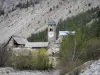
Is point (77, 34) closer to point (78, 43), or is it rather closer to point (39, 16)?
point (78, 43)

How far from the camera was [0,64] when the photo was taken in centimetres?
6128

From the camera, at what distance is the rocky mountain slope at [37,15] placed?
522 feet

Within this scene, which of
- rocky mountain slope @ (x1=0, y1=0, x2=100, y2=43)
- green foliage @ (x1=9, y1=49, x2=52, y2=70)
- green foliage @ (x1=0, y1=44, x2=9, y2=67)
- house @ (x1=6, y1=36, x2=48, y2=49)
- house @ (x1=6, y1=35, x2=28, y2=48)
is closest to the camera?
green foliage @ (x1=9, y1=49, x2=52, y2=70)

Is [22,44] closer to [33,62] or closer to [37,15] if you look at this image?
[33,62]

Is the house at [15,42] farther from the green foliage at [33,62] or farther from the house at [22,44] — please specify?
the green foliage at [33,62]

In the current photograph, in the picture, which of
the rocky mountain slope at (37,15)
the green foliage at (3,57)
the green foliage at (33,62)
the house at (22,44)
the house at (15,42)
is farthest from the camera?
the rocky mountain slope at (37,15)

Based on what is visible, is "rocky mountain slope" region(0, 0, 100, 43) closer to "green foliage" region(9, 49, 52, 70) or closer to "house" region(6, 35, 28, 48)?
"house" region(6, 35, 28, 48)

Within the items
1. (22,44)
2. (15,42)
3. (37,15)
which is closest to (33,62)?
(22,44)

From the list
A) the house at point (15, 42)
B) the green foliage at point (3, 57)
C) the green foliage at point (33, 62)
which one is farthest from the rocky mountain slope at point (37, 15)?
the green foliage at point (33, 62)

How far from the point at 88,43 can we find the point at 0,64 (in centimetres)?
1780

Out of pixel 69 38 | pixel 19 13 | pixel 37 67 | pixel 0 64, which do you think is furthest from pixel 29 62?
pixel 19 13

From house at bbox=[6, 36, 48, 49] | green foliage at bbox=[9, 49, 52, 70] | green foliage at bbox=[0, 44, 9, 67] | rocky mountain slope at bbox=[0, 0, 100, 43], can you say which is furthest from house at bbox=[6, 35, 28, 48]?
rocky mountain slope at bbox=[0, 0, 100, 43]

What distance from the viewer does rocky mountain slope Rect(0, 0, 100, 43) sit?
15912cm

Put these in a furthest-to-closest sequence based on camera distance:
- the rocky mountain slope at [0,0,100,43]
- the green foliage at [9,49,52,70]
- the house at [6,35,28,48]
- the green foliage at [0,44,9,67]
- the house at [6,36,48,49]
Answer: the rocky mountain slope at [0,0,100,43] → the house at [6,35,28,48] → the house at [6,36,48,49] → the green foliage at [0,44,9,67] → the green foliage at [9,49,52,70]
